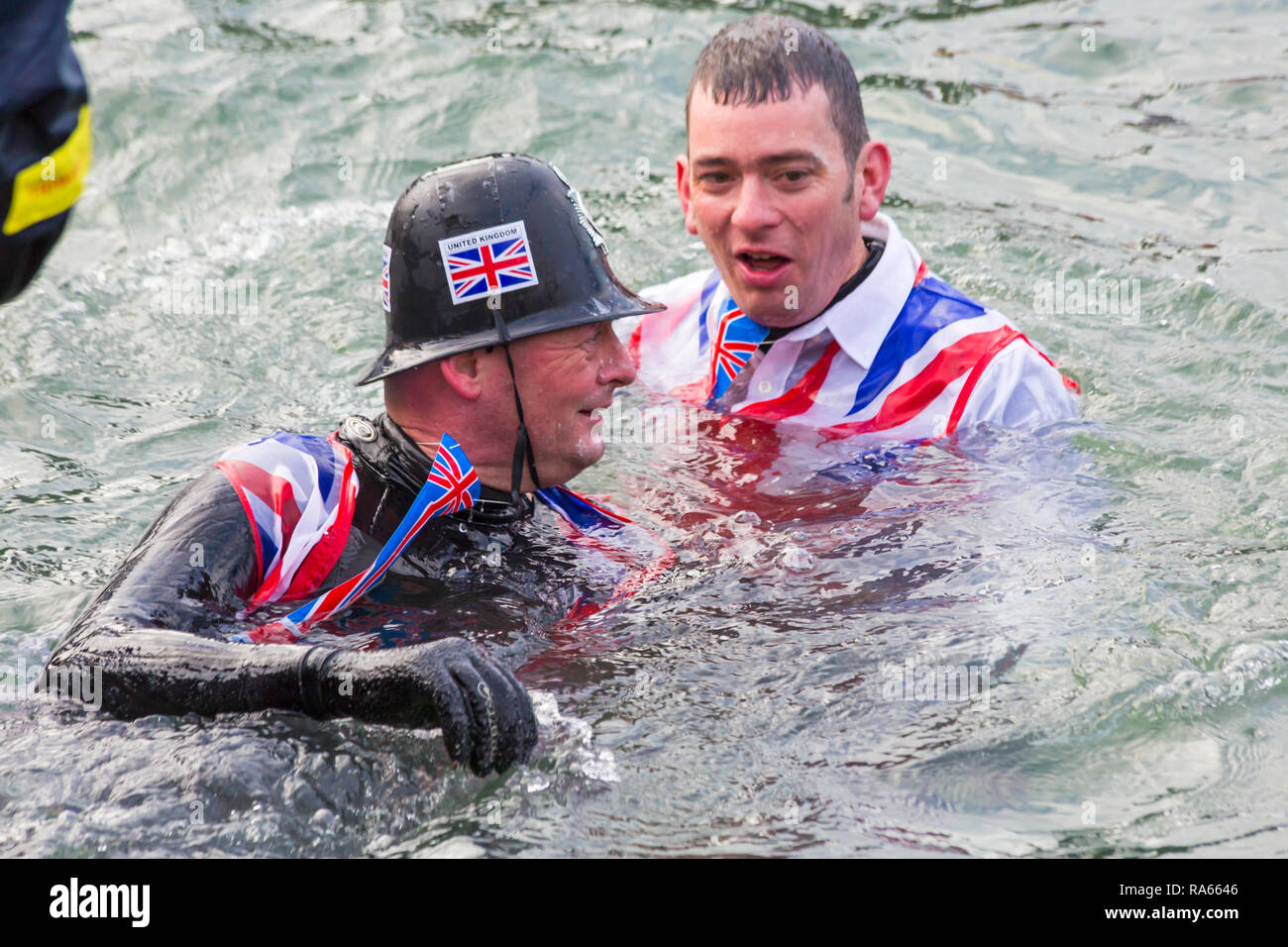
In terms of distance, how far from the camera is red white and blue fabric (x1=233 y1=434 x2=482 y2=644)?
3775mm

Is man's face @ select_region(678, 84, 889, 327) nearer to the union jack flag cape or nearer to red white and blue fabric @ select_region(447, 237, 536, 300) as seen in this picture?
red white and blue fabric @ select_region(447, 237, 536, 300)

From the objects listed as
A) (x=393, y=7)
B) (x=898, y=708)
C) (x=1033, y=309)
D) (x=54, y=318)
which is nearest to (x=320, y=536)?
(x=898, y=708)

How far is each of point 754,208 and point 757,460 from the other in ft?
3.16

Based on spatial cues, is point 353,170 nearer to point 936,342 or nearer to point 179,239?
point 179,239

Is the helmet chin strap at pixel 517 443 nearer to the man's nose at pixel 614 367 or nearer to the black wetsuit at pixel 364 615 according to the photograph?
the black wetsuit at pixel 364 615

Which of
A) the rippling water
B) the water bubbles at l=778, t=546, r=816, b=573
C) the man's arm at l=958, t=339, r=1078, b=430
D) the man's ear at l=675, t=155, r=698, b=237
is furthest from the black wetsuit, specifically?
the man's arm at l=958, t=339, r=1078, b=430

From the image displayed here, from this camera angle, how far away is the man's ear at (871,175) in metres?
5.48

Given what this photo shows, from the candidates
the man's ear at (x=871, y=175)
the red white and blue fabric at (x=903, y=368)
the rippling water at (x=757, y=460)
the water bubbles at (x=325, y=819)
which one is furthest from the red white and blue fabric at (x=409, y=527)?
the man's ear at (x=871, y=175)

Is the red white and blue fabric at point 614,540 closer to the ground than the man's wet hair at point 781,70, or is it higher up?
closer to the ground

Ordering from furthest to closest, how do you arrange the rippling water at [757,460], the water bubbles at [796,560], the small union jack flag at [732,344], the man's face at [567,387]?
the small union jack flag at [732,344], the water bubbles at [796,560], the man's face at [567,387], the rippling water at [757,460]

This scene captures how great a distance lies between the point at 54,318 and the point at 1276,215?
664cm

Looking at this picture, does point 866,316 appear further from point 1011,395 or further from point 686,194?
point 686,194

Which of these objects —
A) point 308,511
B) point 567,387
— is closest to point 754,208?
point 567,387

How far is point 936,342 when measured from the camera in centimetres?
538
